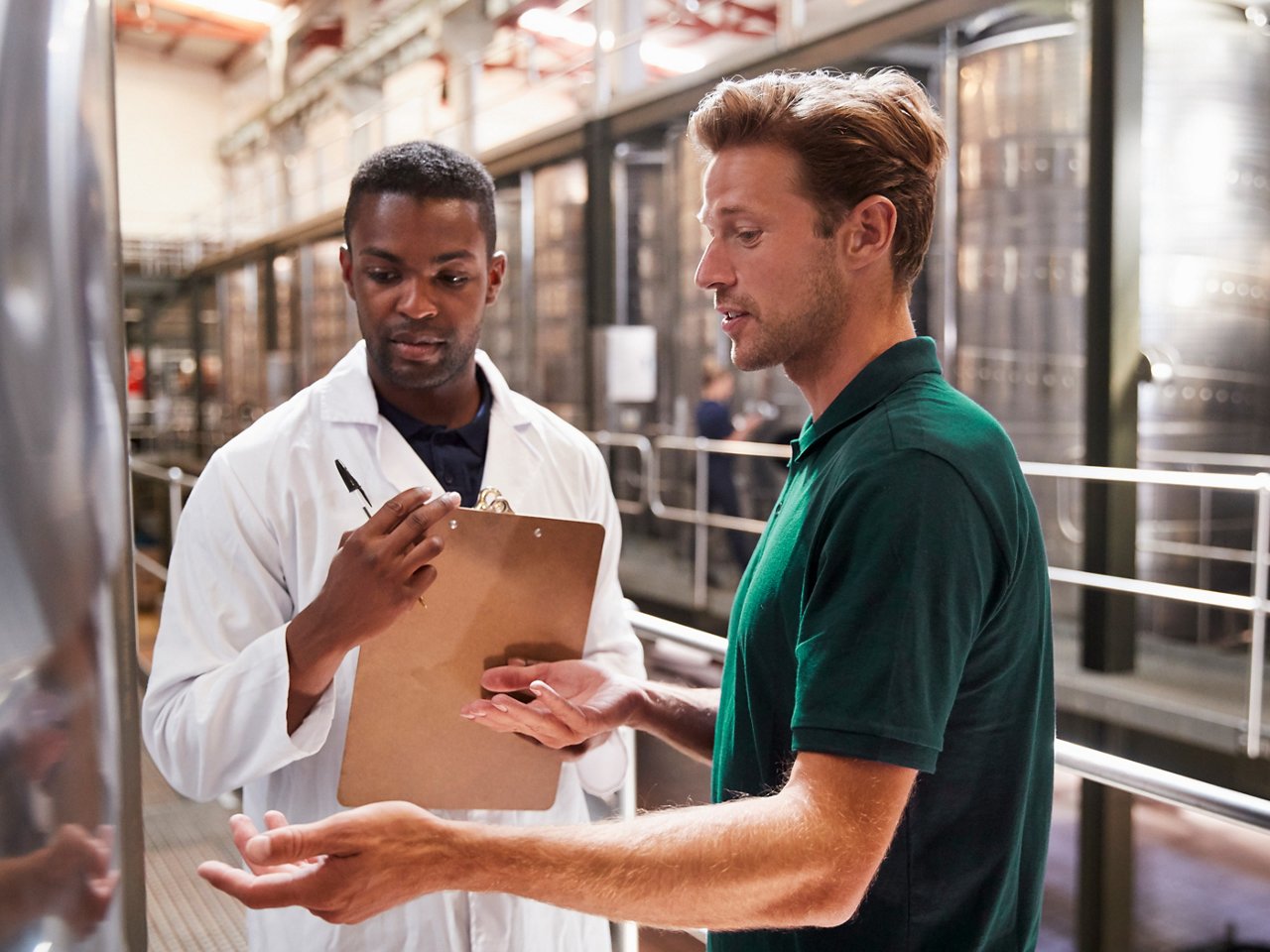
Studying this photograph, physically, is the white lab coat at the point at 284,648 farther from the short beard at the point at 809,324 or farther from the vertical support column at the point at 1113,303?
the vertical support column at the point at 1113,303

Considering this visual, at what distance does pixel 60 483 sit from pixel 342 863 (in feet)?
1.68

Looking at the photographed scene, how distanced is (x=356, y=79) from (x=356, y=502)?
12557 millimetres

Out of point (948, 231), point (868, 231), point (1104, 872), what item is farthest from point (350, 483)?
point (948, 231)

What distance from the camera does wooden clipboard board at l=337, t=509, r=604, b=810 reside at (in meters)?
1.28

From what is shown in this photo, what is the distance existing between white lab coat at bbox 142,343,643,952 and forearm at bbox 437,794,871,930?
0.46m

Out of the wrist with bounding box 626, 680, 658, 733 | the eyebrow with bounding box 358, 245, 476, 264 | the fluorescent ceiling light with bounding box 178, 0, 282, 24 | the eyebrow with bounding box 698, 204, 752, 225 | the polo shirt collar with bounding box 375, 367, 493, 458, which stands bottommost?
the wrist with bounding box 626, 680, 658, 733

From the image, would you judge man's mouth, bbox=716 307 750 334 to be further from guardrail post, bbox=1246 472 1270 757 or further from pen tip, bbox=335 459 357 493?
guardrail post, bbox=1246 472 1270 757

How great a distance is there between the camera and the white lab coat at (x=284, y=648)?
51.7 inches

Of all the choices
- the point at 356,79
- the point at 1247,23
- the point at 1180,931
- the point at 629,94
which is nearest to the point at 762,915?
the point at 1180,931

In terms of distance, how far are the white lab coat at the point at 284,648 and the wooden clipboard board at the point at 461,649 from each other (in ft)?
0.18

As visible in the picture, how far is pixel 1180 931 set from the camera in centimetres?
394

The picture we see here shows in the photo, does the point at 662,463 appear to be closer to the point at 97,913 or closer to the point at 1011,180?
the point at 1011,180

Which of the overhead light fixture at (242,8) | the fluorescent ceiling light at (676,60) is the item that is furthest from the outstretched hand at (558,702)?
the overhead light fixture at (242,8)

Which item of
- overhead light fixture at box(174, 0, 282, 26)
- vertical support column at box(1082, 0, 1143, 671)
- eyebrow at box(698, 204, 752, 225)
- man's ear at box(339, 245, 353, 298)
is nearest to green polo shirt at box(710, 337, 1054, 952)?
eyebrow at box(698, 204, 752, 225)
